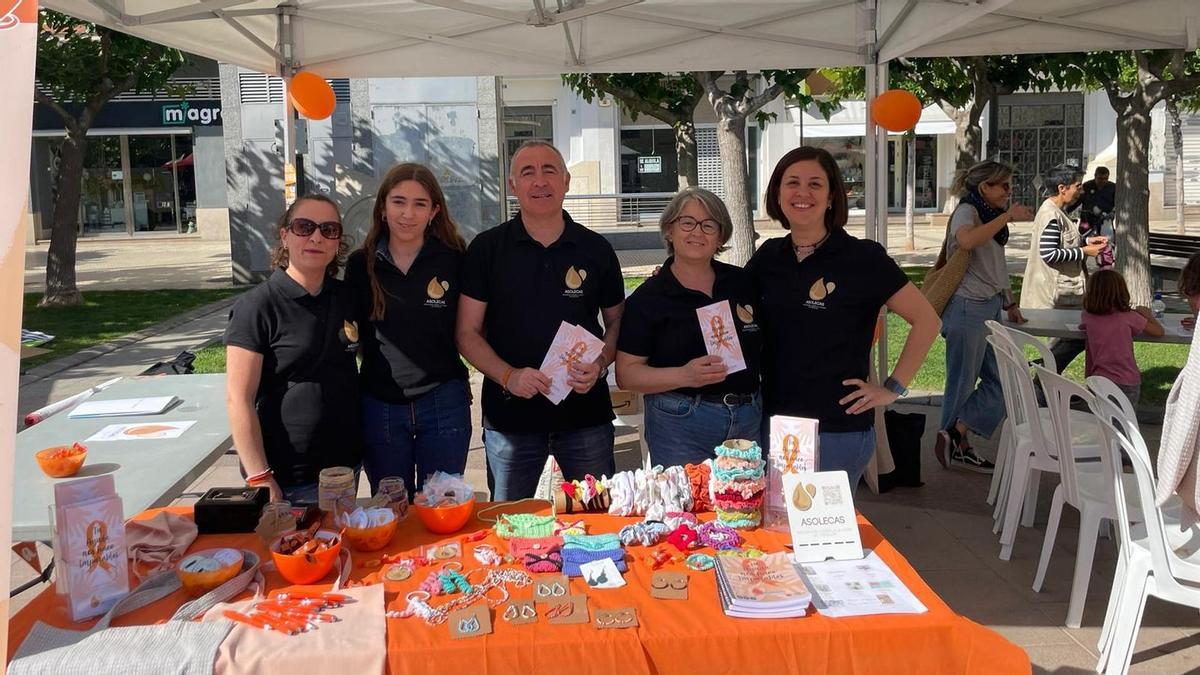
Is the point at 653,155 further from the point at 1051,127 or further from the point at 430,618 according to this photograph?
the point at 430,618

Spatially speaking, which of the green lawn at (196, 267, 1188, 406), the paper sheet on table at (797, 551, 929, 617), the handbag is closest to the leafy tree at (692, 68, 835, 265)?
the green lawn at (196, 267, 1188, 406)

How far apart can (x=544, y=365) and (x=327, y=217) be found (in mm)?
818

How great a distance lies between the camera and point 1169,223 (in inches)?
959

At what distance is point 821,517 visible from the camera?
239 cm

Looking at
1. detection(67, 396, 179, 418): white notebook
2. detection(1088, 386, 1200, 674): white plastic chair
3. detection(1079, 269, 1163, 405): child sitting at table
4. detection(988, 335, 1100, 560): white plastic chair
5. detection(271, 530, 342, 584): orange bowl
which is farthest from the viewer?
detection(1079, 269, 1163, 405): child sitting at table

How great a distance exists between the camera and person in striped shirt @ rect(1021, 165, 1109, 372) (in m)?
6.34

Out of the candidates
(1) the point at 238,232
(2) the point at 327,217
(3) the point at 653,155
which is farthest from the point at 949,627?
(3) the point at 653,155

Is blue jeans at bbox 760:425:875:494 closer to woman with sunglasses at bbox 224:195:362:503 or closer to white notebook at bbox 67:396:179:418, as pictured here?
woman with sunglasses at bbox 224:195:362:503

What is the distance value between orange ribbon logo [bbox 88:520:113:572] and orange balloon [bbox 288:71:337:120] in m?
3.44

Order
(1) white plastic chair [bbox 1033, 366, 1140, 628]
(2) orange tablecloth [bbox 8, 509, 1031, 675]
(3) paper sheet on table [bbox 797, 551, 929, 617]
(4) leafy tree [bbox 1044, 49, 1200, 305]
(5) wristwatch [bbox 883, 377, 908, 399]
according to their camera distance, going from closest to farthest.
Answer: (2) orange tablecloth [bbox 8, 509, 1031, 675]
(3) paper sheet on table [bbox 797, 551, 929, 617]
(5) wristwatch [bbox 883, 377, 908, 399]
(1) white plastic chair [bbox 1033, 366, 1140, 628]
(4) leafy tree [bbox 1044, 49, 1200, 305]

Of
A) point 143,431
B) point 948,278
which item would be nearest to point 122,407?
point 143,431

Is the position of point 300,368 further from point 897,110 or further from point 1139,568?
point 897,110

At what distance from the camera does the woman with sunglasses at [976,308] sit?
17.6 ft

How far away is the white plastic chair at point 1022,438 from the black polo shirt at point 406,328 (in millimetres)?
2602
